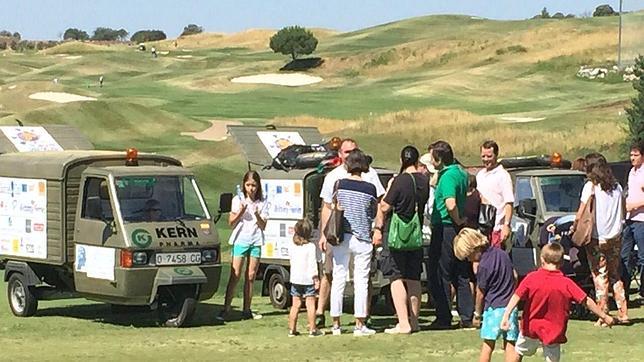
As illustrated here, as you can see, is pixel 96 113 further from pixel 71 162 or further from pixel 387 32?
pixel 387 32

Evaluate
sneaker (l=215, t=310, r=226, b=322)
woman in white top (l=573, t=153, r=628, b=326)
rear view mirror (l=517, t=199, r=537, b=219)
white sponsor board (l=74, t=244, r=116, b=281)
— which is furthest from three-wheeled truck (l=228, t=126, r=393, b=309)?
woman in white top (l=573, t=153, r=628, b=326)

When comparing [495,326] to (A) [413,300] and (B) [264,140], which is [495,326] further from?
(B) [264,140]

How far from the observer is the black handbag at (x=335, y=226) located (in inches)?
505

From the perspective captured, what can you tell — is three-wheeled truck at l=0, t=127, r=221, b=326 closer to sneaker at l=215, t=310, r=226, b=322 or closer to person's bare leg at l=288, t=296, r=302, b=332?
sneaker at l=215, t=310, r=226, b=322

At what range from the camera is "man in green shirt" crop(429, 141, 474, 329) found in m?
13.0

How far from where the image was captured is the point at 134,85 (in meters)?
92.2

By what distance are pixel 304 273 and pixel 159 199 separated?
7.04ft

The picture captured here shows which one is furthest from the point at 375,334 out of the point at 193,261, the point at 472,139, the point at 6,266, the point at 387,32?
Answer: the point at 387,32

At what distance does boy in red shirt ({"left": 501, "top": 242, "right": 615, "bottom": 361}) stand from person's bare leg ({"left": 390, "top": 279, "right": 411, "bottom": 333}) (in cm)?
347

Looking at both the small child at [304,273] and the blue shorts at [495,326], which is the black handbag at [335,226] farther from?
the blue shorts at [495,326]

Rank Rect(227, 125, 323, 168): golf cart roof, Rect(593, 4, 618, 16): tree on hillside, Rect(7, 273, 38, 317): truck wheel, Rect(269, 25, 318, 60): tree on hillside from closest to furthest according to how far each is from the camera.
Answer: Rect(7, 273, 38, 317): truck wheel, Rect(227, 125, 323, 168): golf cart roof, Rect(269, 25, 318, 60): tree on hillside, Rect(593, 4, 618, 16): tree on hillside

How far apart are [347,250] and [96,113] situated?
36.2 meters

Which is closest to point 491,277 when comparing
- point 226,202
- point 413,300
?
point 413,300

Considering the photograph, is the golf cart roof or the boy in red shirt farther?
the golf cart roof
